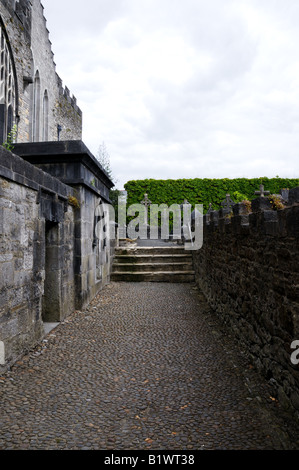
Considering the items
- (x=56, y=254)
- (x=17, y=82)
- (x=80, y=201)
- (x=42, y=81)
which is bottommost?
(x=56, y=254)

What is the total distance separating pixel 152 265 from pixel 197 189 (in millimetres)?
9294

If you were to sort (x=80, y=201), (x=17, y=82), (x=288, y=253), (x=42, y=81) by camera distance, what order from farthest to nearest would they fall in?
(x=42, y=81) < (x=17, y=82) < (x=80, y=201) < (x=288, y=253)

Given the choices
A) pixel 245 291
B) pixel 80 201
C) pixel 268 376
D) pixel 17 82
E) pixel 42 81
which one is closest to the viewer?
pixel 268 376

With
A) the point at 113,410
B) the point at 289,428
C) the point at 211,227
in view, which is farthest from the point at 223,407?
the point at 211,227

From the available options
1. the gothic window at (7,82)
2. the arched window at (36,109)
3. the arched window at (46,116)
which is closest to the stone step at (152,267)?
the gothic window at (7,82)

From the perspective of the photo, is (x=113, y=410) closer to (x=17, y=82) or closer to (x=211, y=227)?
(x=211, y=227)

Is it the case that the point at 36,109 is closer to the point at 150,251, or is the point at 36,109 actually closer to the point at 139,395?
the point at 150,251

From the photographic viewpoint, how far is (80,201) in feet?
21.7

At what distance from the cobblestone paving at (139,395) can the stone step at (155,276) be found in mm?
4425

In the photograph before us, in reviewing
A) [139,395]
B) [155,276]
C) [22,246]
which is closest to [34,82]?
[155,276]

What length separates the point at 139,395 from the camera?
3230mm

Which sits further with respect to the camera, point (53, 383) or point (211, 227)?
point (211, 227)

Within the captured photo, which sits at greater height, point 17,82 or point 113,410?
point 17,82

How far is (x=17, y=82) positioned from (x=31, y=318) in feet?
26.0
